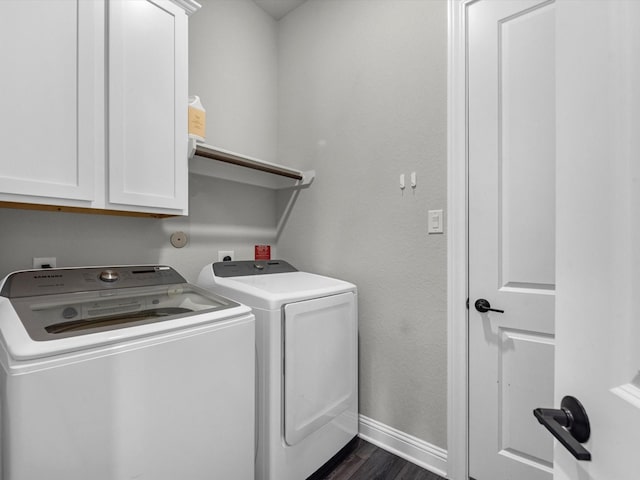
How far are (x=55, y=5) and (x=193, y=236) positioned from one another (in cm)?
123

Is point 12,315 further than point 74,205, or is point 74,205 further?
point 74,205

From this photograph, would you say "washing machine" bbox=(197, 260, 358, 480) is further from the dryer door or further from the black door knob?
the black door knob

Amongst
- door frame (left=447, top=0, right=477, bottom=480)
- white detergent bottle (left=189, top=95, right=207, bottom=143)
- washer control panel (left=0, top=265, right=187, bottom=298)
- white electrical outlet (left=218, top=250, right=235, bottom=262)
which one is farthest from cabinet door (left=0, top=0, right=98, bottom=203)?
door frame (left=447, top=0, right=477, bottom=480)

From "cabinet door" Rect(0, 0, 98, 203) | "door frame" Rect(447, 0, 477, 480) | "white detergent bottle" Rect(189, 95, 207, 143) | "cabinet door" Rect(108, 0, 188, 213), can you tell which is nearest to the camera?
"cabinet door" Rect(0, 0, 98, 203)

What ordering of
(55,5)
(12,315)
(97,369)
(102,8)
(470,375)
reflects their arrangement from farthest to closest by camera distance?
(470,375)
(102,8)
(55,5)
(12,315)
(97,369)

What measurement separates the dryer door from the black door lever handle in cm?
109

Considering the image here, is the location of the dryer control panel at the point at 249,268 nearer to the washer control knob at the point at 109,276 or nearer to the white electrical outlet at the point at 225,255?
the white electrical outlet at the point at 225,255

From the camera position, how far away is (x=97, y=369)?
908 millimetres

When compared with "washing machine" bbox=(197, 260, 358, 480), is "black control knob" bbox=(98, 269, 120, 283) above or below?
above

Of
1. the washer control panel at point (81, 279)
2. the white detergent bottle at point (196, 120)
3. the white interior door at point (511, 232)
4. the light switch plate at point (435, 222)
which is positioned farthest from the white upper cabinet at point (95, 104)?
the white interior door at point (511, 232)

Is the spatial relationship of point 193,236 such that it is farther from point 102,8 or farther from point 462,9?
point 462,9

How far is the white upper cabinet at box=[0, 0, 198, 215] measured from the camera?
1.12 m

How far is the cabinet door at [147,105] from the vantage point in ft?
4.44

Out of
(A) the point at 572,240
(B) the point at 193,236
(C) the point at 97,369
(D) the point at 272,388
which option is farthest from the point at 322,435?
(A) the point at 572,240
